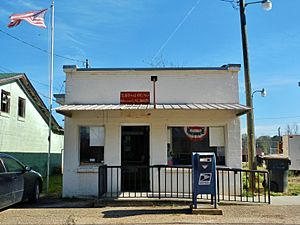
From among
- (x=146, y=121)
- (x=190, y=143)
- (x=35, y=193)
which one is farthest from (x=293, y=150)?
(x=35, y=193)

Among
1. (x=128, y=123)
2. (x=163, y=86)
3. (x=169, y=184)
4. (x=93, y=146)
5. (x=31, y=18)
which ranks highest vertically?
(x=31, y=18)

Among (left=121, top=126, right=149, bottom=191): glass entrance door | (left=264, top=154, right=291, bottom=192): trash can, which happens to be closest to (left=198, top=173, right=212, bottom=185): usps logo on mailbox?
(left=121, top=126, right=149, bottom=191): glass entrance door

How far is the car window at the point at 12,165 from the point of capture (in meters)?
9.65

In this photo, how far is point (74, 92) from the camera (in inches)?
491

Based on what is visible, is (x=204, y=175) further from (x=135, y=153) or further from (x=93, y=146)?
(x=93, y=146)

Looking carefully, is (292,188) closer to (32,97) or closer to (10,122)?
(10,122)

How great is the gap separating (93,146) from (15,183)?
10.8 ft

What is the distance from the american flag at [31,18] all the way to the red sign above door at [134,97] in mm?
4814

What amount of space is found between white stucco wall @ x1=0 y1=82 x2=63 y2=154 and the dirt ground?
9.19 metres

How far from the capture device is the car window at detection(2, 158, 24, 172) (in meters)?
9.65

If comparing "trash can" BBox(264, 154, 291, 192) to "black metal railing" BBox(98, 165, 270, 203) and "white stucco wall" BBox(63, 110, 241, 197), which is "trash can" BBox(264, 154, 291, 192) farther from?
"white stucco wall" BBox(63, 110, 241, 197)

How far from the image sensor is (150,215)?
8953mm

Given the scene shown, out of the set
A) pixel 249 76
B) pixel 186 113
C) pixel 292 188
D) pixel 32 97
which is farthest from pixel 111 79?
pixel 32 97

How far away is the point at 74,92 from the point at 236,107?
5.68m
